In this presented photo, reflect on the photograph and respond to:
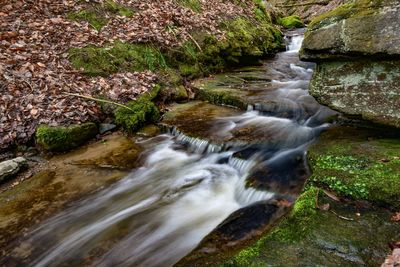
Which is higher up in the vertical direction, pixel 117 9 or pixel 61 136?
pixel 117 9

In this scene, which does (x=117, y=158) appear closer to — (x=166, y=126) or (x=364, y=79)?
(x=166, y=126)

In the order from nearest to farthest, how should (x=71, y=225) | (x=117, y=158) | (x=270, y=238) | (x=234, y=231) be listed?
(x=270, y=238) < (x=234, y=231) < (x=71, y=225) < (x=117, y=158)

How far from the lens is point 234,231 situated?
335 centimetres

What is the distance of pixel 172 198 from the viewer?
4.71 metres

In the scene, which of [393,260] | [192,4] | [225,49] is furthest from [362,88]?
[192,4]

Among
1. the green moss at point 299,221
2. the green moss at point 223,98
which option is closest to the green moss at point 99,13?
the green moss at point 223,98

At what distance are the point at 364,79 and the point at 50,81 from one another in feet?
17.6

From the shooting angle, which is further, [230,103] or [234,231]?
[230,103]

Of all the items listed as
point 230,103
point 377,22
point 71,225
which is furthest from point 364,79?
point 71,225

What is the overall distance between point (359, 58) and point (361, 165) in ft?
5.27

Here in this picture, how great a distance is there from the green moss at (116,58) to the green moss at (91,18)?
2.50ft

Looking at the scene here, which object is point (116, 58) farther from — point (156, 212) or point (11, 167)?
point (156, 212)

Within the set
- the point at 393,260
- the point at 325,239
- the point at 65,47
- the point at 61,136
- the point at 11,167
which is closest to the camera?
the point at 393,260

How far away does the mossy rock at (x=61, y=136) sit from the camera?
5770 mm
